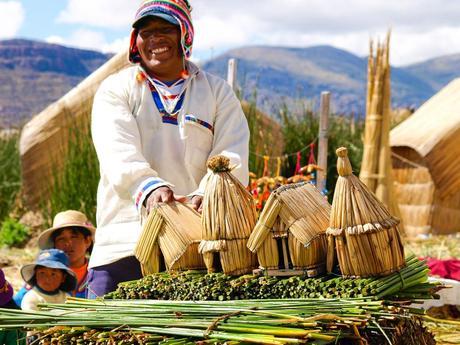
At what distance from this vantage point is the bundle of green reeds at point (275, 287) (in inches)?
99.1

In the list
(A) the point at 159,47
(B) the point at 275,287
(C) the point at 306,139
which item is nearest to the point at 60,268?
(A) the point at 159,47

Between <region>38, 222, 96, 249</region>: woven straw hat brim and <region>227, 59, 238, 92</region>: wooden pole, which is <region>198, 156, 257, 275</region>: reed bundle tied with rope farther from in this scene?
<region>227, 59, 238, 92</region>: wooden pole

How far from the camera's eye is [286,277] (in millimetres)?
2674

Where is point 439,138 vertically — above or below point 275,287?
above

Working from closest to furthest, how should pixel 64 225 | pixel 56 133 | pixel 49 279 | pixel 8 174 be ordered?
pixel 49 279, pixel 64 225, pixel 56 133, pixel 8 174

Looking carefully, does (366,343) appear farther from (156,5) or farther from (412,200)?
(412,200)

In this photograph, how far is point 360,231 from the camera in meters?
2.50

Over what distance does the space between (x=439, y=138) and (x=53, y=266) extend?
22.9 ft

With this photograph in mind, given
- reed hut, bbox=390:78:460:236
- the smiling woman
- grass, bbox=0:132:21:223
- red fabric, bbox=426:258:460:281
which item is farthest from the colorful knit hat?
grass, bbox=0:132:21:223

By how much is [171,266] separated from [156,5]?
112 centimetres

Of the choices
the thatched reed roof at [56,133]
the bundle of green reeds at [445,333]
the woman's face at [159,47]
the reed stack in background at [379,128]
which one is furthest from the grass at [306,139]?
the woman's face at [159,47]

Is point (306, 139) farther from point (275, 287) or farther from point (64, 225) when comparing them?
point (275, 287)

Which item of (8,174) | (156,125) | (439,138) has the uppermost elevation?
(8,174)

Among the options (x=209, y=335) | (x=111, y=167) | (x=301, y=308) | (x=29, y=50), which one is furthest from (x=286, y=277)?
(x=29, y=50)
